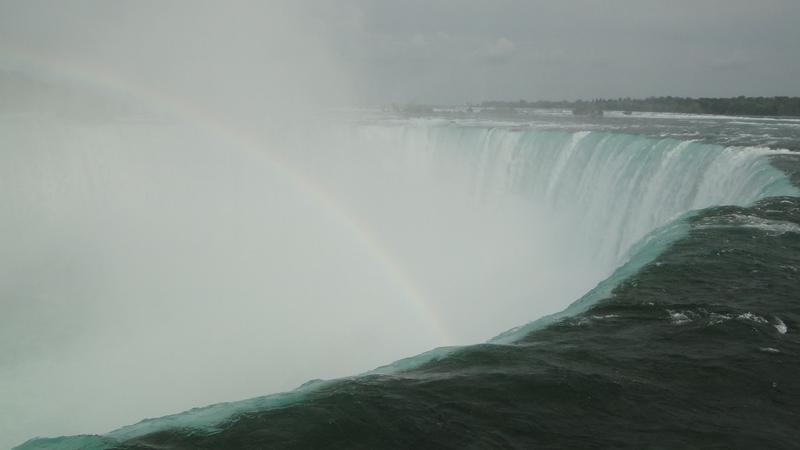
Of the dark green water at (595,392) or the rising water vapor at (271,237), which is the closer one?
the dark green water at (595,392)

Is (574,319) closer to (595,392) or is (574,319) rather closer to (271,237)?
(595,392)

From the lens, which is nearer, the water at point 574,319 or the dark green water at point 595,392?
the dark green water at point 595,392

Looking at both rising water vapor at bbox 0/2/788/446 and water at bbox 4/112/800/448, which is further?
rising water vapor at bbox 0/2/788/446

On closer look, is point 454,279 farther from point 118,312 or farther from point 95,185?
point 95,185

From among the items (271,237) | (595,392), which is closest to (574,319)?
(595,392)

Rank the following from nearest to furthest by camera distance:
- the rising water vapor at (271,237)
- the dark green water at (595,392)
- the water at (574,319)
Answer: the dark green water at (595,392) → the water at (574,319) → the rising water vapor at (271,237)

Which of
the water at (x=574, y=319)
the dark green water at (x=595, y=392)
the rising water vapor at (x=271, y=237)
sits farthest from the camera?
the rising water vapor at (x=271, y=237)

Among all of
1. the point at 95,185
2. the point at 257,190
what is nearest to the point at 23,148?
the point at 95,185

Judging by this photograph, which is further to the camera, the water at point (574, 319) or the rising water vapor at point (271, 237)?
the rising water vapor at point (271, 237)
